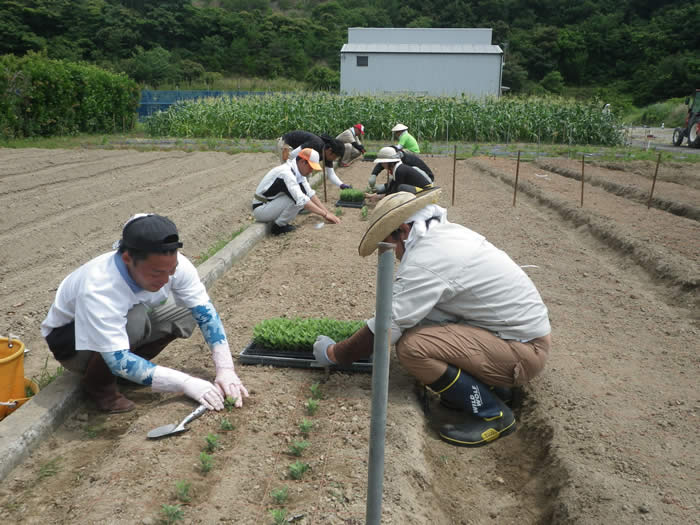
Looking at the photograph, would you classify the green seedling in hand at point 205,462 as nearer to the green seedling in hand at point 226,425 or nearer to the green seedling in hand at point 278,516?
Answer: the green seedling in hand at point 226,425

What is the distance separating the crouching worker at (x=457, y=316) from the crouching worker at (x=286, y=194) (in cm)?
399

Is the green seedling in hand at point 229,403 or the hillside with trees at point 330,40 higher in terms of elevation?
the hillside with trees at point 330,40

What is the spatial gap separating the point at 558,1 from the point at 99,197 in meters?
72.3

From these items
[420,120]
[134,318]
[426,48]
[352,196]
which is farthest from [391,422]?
[426,48]

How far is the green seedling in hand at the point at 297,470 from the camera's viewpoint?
257 cm

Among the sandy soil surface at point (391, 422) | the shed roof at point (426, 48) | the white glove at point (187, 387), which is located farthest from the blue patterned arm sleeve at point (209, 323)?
the shed roof at point (426, 48)

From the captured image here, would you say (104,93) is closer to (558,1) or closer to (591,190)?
(591,190)

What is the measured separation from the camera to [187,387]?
9.86 ft

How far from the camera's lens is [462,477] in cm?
299

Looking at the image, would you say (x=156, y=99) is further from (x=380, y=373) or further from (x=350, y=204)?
A: (x=380, y=373)

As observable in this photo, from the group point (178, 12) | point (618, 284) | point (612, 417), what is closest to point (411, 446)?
point (612, 417)

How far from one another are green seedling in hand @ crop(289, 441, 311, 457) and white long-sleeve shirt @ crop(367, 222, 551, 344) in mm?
721

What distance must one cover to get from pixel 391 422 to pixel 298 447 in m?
0.57

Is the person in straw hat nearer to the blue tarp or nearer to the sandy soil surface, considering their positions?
the sandy soil surface
